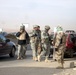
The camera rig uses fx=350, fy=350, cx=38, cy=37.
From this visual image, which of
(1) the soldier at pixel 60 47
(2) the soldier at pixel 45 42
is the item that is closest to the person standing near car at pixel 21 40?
(2) the soldier at pixel 45 42

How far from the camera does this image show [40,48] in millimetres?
17906

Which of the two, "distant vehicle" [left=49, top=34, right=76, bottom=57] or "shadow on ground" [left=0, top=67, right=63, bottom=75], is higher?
"distant vehicle" [left=49, top=34, right=76, bottom=57]

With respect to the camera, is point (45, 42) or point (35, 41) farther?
point (35, 41)

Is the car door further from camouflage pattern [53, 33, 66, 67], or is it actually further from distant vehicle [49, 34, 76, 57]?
camouflage pattern [53, 33, 66, 67]

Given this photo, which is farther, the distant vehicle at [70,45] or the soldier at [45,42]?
the distant vehicle at [70,45]

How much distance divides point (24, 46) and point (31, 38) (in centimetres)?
114

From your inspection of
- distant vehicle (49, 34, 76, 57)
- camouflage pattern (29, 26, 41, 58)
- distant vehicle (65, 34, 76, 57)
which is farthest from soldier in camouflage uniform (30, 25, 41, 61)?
distant vehicle (65, 34, 76, 57)

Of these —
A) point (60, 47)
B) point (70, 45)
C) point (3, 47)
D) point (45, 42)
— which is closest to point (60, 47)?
point (60, 47)

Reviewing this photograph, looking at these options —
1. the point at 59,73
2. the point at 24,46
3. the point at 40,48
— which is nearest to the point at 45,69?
the point at 59,73

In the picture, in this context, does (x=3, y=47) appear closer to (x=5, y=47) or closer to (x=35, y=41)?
(x=5, y=47)

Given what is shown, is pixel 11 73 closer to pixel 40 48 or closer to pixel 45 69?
pixel 45 69

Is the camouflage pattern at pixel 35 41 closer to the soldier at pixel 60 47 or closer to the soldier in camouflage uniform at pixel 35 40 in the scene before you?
the soldier in camouflage uniform at pixel 35 40

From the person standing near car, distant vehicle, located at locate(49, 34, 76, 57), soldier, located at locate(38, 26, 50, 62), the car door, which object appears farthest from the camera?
distant vehicle, located at locate(49, 34, 76, 57)

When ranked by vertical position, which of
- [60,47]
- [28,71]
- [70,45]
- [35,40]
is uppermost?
[35,40]
